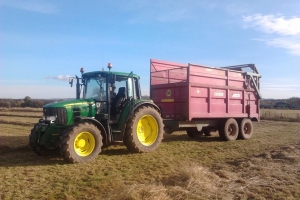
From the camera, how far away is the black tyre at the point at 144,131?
8.84 meters

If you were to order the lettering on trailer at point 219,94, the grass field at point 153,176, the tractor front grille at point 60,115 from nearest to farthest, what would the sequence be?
the grass field at point 153,176 < the tractor front grille at point 60,115 < the lettering on trailer at point 219,94

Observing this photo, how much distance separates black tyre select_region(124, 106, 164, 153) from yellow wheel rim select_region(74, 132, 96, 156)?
1217mm

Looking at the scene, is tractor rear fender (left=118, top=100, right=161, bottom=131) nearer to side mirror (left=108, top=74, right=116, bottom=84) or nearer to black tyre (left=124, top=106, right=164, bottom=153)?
black tyre (left=124, top=106, right=164, bottom=153)

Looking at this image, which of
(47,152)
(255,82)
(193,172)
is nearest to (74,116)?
(47,152)

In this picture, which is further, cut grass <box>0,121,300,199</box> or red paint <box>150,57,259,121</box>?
red paint <box>150,57,259,121</box>

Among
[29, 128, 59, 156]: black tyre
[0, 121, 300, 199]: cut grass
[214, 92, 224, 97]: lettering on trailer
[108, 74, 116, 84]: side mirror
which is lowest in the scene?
[0, 121, 300, 199]: cut grass

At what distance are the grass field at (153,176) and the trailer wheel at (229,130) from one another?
2.42m

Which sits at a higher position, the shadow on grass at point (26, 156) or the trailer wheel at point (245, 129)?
the trailer wheel at point (245, 129)

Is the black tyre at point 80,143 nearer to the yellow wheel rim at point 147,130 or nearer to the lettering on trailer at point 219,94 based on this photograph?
the yellow wheel rim at point 147,130

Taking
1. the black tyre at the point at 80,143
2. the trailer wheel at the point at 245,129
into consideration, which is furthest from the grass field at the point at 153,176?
the trailer wheel at the point at 245,129

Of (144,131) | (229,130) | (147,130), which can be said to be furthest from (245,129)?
(144,131)

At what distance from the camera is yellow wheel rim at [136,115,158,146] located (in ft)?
31.5

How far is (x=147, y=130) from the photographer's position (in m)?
9.84

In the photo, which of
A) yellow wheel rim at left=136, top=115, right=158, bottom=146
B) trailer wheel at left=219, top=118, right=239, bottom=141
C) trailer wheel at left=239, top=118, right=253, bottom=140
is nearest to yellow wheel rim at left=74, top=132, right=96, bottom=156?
yellow wheel rim at left=136, top=115, right=158, bottom=146
